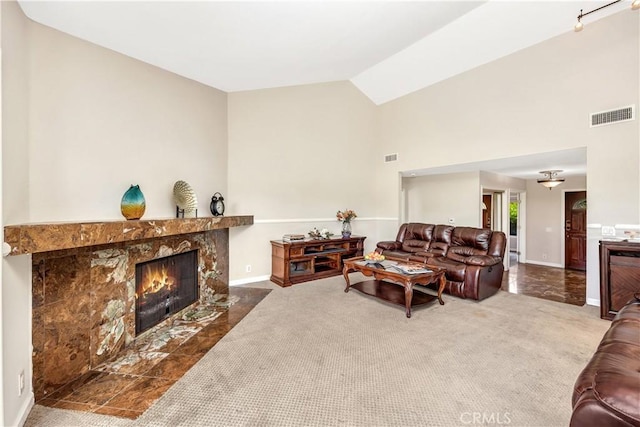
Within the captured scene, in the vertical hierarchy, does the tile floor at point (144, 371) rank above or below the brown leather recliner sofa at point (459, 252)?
below

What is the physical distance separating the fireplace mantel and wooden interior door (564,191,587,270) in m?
7.99

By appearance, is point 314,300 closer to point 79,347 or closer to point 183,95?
point 79,347

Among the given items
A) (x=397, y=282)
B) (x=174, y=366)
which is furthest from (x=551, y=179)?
(x=174, y=366)

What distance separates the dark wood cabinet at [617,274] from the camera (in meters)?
3.07

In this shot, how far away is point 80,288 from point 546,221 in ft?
28.7

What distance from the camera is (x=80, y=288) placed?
7.56 ft

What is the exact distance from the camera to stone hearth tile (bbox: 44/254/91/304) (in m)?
2.09

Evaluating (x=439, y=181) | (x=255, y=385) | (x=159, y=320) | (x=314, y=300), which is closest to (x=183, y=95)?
(x=159, y=320)

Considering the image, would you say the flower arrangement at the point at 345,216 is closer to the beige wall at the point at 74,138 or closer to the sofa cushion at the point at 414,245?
the sofa cushion at the point at 414,245

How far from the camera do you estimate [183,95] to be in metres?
3.89

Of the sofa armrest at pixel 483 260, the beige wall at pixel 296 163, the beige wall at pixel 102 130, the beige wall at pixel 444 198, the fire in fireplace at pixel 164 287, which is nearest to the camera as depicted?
the beige wall at pixel 102 130

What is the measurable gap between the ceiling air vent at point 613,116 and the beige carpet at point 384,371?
2.42m

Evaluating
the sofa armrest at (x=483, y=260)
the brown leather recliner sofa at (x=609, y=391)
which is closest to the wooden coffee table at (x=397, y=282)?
the sofa armrest at (x=483, y=260)

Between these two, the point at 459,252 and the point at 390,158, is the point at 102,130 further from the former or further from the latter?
the point at 459,252
